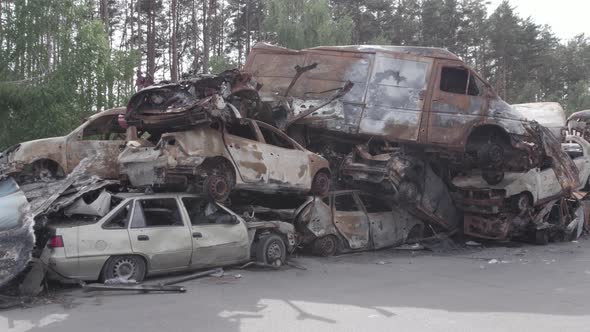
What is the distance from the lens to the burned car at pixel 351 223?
428 inches

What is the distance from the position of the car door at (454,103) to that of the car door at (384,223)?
6.18 feet

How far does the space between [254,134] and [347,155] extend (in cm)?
319

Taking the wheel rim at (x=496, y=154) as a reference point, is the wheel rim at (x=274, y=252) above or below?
below

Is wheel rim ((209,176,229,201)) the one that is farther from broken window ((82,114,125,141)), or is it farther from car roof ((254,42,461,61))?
car roof ((254,42,461,61))

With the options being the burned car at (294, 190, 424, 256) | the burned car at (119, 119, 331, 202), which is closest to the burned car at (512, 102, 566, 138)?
the burned car at (294, 190, 424, 256)

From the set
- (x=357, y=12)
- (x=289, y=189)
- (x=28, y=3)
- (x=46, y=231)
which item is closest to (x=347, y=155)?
(x=289, y=189)

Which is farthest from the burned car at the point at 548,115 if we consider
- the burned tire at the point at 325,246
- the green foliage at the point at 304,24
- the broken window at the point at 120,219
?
the green foliage at the point at 304,24

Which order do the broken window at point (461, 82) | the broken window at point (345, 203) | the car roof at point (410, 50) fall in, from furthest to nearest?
1. the broken window at point (461, 82)
2. the car roof at point (410, 50)
3. the broken window at point (345, 203)

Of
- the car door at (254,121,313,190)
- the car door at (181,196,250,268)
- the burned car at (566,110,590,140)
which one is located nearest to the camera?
the car door at (181,196,250,268)

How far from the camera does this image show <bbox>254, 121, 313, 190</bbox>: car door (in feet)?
34.1

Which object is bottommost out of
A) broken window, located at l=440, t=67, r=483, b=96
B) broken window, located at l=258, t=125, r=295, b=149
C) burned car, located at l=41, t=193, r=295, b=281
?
burned car, located at l=41, t=193, r=295, b=281

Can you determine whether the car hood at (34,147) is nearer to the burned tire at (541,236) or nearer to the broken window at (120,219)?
the broken window at (120,219)

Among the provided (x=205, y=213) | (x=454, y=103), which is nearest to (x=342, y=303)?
(x=205, y=213)

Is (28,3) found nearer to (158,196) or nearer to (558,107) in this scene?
(158,196)
